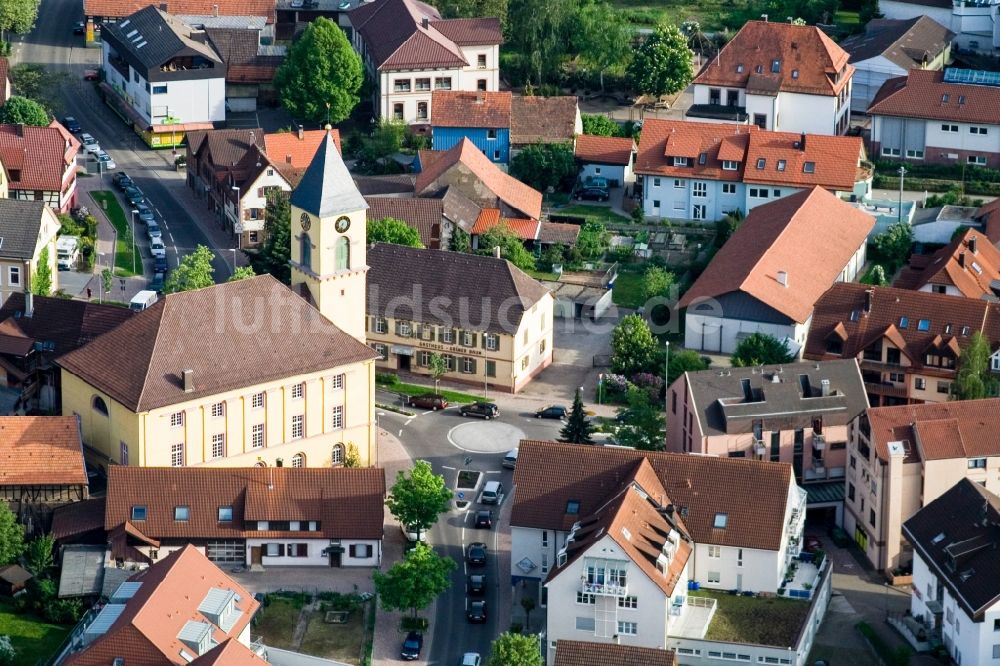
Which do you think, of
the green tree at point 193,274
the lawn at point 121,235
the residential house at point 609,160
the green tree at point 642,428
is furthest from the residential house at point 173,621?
the residential house at point 609,160

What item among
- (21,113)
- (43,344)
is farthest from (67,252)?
(43,344)

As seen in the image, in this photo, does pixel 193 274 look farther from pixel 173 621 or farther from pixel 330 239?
pixel 173 621

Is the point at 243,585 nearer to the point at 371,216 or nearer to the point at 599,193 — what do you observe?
the point at 371,216

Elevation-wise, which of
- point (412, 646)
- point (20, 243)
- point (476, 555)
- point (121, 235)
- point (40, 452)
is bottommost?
point (412, 646)

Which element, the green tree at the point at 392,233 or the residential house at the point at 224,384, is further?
the green tree at the point at 392,233

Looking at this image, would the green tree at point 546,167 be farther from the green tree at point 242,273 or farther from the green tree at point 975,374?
the green tree at point 975,374

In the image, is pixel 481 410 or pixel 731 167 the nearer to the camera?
pixel 481 410
